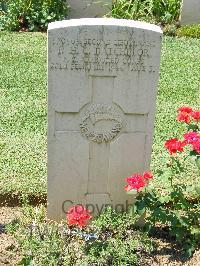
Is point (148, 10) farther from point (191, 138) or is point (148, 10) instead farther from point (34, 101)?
point (191, 138)

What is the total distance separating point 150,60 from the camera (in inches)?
141

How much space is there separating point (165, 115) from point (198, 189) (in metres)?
2.68

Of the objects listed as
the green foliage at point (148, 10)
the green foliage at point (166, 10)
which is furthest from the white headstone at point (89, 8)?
the green foliage at point (166, 10)

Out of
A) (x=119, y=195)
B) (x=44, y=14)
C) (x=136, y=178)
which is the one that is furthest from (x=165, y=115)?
(x=44, y=14)

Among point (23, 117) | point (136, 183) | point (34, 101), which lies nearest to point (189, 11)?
point (34, 101)

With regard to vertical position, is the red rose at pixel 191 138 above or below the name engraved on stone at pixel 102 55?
below

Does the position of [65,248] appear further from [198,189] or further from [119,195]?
[198,189]

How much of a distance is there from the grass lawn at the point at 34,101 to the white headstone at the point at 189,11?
1537mm

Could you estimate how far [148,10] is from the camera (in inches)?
448

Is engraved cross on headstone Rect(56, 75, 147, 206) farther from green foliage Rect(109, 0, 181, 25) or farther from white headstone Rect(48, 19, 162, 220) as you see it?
green foliage Rect(109, 0, 181, 25)

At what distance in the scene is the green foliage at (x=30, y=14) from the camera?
10.6 metres

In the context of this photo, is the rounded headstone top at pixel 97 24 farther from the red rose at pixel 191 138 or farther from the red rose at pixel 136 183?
the red rose at pixel 136 183

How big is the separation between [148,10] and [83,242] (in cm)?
846

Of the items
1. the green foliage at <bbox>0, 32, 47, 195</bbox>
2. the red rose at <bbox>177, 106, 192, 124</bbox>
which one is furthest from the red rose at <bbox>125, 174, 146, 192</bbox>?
the green foliage at <bbox>0, 32, 47, 195</bbox>
